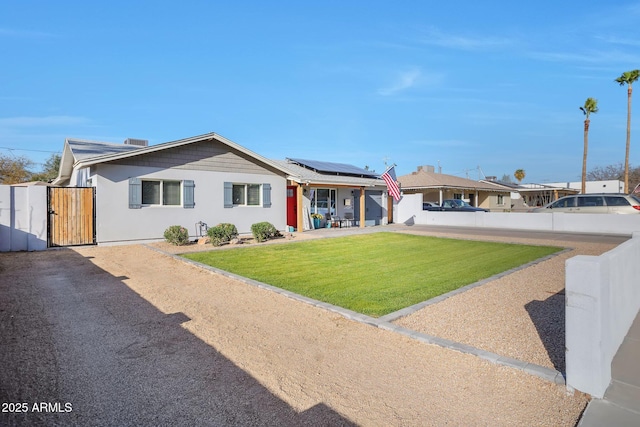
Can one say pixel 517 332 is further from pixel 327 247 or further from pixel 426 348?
pixel 327 247

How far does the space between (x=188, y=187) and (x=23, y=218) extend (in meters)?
5.15

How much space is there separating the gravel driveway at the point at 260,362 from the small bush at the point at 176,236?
19.1 ft

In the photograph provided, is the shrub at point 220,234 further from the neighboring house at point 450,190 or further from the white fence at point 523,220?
the neighboring house at point 450,190

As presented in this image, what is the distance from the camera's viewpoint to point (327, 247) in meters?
12.2

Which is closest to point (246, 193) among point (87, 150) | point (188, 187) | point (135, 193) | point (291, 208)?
point (291, 208)

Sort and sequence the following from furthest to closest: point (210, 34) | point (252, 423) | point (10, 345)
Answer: point (210, 34) → point (10, 345) → point (252, 423)

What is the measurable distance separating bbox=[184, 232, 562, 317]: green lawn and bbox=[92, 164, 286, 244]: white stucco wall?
3.28 m

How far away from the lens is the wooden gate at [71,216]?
11.4 meters

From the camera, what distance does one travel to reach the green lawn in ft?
20.0

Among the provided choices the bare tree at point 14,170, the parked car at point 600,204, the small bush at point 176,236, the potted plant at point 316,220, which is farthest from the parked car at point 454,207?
the bare tree at point 14,170

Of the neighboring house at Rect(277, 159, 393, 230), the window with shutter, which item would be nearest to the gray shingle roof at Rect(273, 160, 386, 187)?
the neighboring house at Rect(277, 159, 393, 230)

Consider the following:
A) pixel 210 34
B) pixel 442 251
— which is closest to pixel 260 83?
pixel 210 34

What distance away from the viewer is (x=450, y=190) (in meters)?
30.3

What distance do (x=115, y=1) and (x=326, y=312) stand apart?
1241 centimetres
